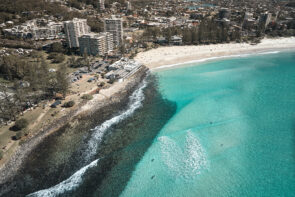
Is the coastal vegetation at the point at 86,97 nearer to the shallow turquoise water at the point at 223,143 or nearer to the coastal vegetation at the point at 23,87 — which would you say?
the coastal vegetation at the point at 23,87

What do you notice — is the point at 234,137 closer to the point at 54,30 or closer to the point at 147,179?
the point at 147,179

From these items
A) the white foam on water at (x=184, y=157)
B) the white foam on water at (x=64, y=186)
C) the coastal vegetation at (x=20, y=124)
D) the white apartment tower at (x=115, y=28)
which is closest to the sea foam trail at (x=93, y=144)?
the white foam on water at (x=64, y=186)

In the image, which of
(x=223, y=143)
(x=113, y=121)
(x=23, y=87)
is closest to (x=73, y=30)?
(x=23, y=87)

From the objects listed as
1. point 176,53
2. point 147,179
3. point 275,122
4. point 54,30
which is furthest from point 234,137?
point 54,30

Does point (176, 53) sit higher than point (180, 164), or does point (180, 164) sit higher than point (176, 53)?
point (176, 53)

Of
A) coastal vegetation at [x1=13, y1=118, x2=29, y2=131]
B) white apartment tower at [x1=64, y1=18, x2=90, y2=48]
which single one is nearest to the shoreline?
coastal vegetation at [x1=13, y1=118, x2=29, y2=131]

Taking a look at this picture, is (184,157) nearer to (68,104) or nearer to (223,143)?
(223,143)
